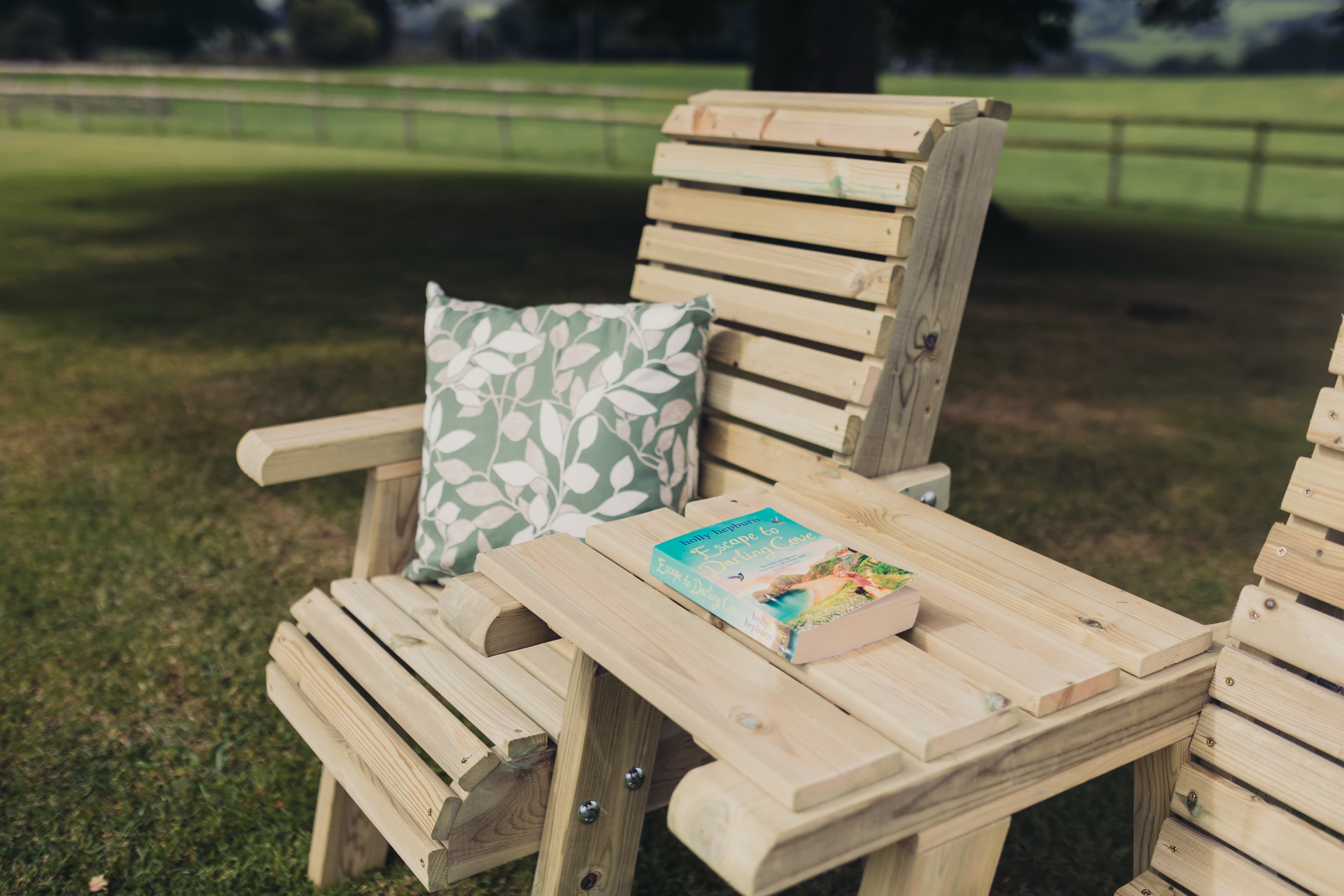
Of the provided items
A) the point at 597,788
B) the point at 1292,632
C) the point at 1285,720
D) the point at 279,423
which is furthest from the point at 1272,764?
the point at 279,423

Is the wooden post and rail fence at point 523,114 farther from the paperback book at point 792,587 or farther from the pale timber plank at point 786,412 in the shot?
the paperback book at point 792,587

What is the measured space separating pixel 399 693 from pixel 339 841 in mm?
489

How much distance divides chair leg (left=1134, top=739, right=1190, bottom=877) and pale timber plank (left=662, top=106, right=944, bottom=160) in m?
1.00

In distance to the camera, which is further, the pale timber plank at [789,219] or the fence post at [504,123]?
the fence post at [504,123]

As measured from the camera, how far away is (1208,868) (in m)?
1.38

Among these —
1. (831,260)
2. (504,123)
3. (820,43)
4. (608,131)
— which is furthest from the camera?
(504,123)

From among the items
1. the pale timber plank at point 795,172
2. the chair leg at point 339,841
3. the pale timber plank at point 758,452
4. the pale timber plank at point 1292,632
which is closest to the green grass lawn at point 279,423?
the chair leg at point 339,841

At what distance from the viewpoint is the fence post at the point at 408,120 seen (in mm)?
16344

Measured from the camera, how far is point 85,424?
13.9 feet

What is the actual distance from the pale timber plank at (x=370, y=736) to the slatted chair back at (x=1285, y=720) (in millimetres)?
969

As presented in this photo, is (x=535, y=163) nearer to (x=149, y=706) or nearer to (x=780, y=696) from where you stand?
(x=149, y=706)

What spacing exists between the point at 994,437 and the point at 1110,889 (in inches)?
105

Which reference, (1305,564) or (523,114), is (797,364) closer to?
(1305,564)

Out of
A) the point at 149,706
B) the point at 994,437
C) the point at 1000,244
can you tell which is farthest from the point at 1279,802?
the point at 1000,244
